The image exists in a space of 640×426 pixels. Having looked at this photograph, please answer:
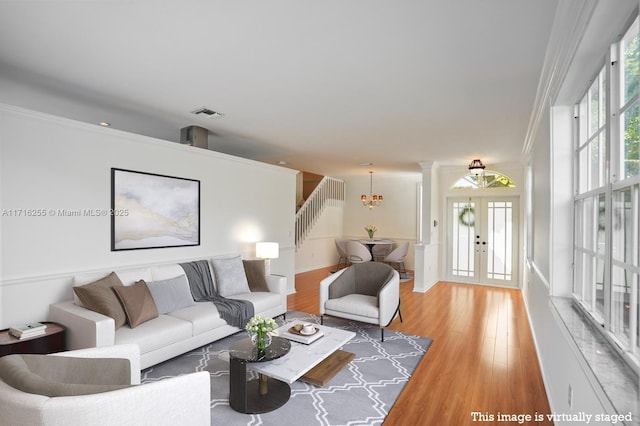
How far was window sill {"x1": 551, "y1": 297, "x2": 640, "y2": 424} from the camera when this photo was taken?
114 cm

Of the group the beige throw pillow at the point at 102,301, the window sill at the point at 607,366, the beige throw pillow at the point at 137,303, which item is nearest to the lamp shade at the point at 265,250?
the beige throw pillow at the point at 137,303

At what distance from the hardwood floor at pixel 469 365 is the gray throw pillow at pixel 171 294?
77.5 inches

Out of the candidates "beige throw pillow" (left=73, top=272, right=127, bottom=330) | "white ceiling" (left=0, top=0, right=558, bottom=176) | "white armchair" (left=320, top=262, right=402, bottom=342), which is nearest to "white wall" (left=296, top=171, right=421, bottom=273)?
"white armchair" (left=320, top=262, right=402, bottom=342)

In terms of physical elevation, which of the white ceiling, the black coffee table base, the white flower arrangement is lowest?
the black coffee table base

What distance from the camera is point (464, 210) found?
24.7 feet

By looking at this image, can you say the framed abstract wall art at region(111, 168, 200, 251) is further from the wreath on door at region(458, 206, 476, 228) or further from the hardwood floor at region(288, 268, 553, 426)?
the wreath on door at region(458, 206, 476, 228)

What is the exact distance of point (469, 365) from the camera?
3.28 m

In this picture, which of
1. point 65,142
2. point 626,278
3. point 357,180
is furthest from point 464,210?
point 65,142

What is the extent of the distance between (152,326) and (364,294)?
2.66 m

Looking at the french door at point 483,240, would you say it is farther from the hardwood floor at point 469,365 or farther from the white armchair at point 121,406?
the white armchair at point 121,406

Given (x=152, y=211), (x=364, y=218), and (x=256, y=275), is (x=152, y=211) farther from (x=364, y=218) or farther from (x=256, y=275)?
(x=364, y=218)

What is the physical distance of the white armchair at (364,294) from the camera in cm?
389

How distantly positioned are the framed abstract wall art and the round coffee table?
1994mm

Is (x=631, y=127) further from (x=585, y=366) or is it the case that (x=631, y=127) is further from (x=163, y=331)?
(x=163, y=331)
